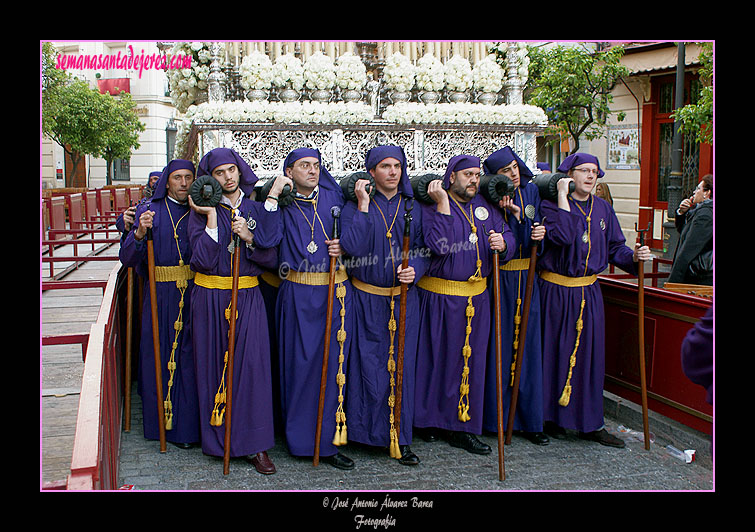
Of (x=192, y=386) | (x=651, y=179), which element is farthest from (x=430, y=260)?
(x=651, y=179)

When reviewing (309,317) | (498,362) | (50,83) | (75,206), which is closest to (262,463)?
(309,317)

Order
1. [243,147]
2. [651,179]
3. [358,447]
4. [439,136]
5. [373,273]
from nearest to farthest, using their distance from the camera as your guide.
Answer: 1. [373,273]
2. [358,447]
3. [243,147]
4. [439,136]
5. [651,179]

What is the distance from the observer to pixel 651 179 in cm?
1591

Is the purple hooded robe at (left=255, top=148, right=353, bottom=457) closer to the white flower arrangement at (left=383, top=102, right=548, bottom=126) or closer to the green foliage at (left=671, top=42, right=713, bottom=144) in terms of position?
the white flower arrangement at (left=383, top=102, right=548, bottom=126)

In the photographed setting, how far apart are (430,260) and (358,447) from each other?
149 cm

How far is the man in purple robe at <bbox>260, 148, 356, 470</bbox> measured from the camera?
493cm

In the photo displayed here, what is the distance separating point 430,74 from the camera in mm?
6742

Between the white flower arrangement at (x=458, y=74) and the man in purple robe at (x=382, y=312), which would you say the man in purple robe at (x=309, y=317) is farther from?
the white flower arrangement at (x=458, y=74)

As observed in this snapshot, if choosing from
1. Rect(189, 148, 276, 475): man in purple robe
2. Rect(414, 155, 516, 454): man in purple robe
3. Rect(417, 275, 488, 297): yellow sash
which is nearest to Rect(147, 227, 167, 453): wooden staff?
Rect(189, 148, 276, 475): man in purple robe

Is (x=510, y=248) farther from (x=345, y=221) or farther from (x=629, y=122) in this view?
(x=629, y=122)

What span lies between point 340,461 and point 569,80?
9.55 m

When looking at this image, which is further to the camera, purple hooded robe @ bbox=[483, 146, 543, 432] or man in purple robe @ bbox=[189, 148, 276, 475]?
purple hooded robe @ bbox=[483, 146, 543, 432]

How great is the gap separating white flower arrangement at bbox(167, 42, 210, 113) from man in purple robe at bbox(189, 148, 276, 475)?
2.10 meters

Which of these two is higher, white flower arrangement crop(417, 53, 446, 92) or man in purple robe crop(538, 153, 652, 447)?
white flower arrangement crop(417, 53, 446, 92)
